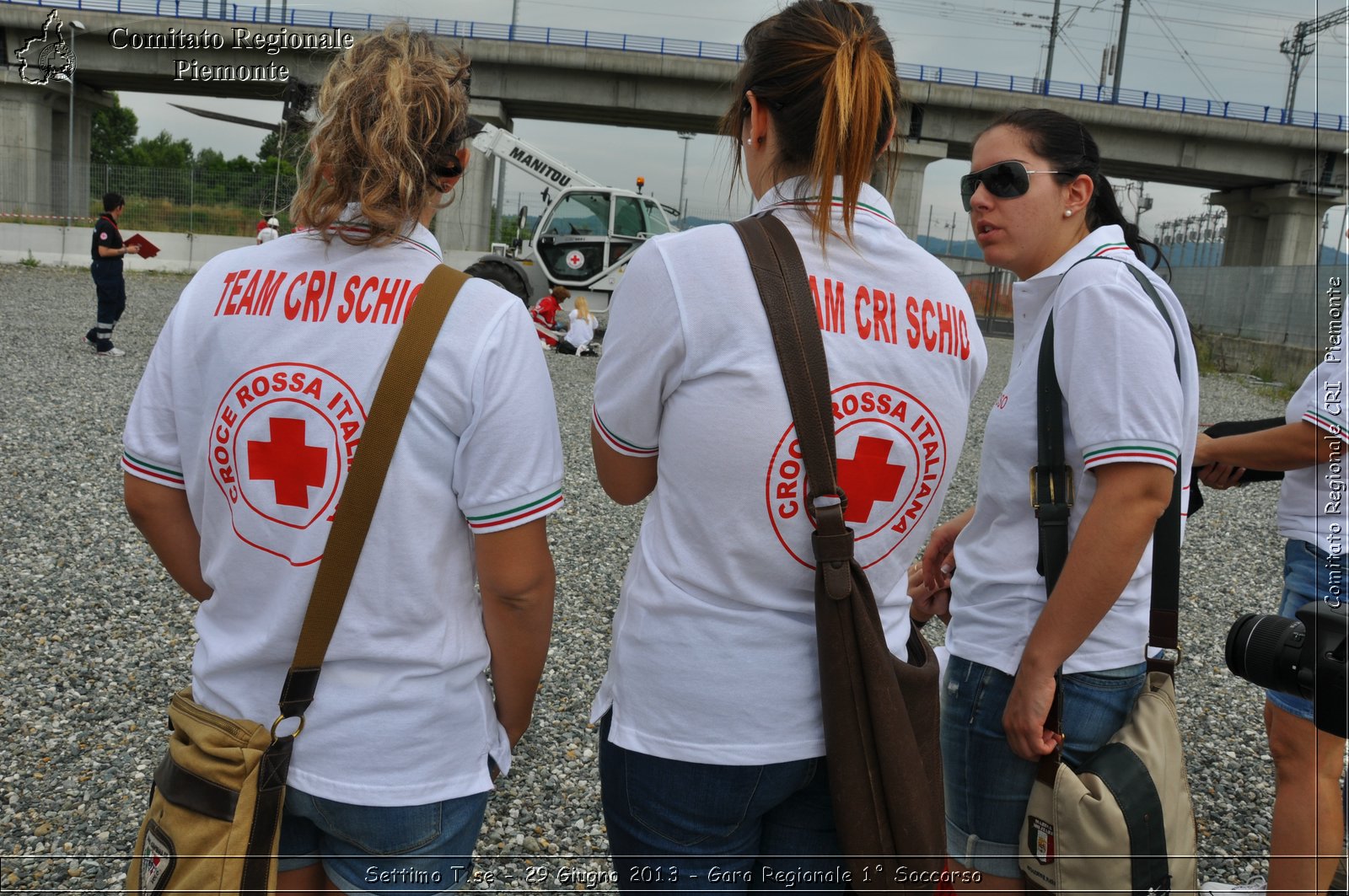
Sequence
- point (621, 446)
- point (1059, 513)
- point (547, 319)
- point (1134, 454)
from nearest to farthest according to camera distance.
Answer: point (621, 446)
point (1134, 454)
point (1059, 513)
point (547, 319)

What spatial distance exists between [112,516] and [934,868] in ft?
19.5

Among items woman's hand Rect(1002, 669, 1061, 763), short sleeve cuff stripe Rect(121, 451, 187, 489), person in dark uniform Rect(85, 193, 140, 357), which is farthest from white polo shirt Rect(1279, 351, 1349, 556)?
person in dark uniform Rect(85, 193, 140, 357)

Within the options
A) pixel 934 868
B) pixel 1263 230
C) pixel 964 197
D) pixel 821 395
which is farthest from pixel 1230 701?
pixel 1263 230

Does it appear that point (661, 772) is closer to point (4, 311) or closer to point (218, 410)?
point (218, 410)

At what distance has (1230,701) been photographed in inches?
181

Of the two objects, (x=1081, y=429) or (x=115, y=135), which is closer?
(x=1081, y=429)

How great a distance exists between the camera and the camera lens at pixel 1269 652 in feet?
4.93

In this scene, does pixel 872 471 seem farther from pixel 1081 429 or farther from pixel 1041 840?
pixel 1041 840

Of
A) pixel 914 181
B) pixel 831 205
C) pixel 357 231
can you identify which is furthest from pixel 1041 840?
pixel 914 181

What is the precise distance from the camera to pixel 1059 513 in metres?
1.73

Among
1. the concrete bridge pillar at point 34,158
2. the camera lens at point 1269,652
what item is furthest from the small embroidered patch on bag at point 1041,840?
the concrete bridge pillar at point 34,158

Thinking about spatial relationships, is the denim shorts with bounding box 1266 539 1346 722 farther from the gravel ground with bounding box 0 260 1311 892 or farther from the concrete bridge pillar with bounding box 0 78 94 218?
the concrete bridge pillar with bounding box 0 78 94 218

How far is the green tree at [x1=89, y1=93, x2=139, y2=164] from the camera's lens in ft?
183

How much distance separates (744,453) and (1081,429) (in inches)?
27.1
